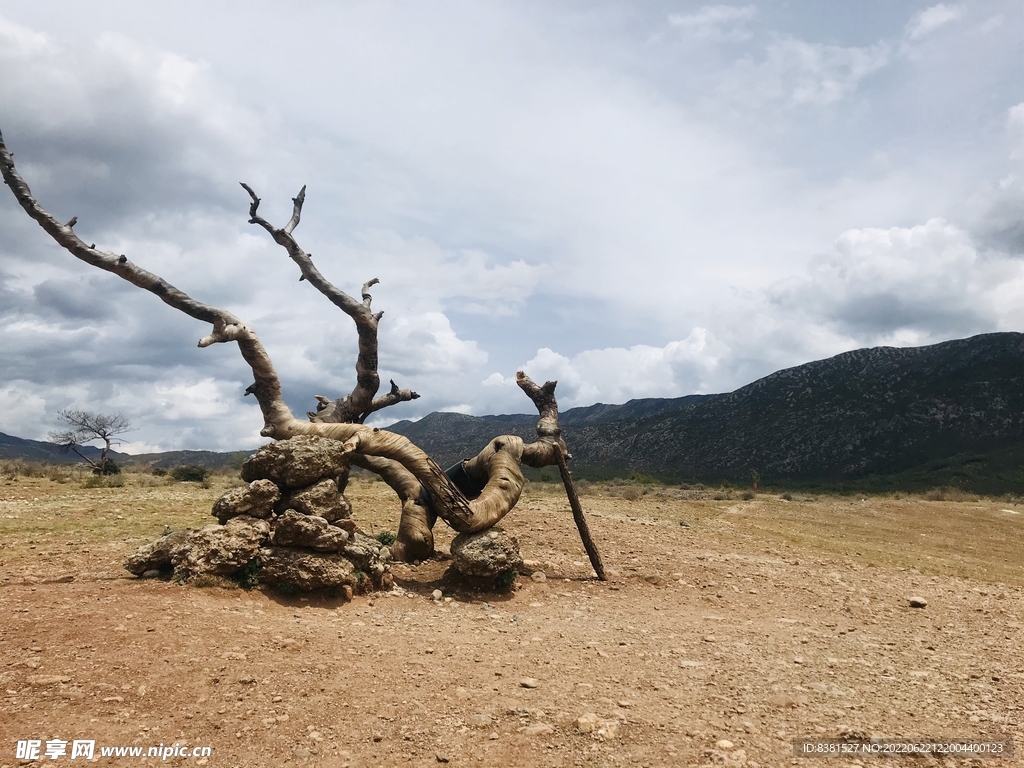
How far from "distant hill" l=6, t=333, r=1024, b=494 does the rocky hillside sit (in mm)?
154

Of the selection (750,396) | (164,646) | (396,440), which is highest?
(750,396)

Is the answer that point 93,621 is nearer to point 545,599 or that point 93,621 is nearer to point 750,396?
point 545,599

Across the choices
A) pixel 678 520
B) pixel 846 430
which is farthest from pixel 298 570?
pixel 846 430

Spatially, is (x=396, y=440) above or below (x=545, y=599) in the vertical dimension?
above

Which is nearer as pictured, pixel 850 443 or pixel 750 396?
pixel 850 443

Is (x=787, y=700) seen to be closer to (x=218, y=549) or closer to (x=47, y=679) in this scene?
(x=47, y=679)

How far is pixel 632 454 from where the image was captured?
77812 millimetres

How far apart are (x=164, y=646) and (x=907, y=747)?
6160 millimetres

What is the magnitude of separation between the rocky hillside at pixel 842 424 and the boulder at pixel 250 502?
59.6 m

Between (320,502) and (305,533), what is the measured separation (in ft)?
2.06

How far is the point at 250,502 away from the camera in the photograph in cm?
815

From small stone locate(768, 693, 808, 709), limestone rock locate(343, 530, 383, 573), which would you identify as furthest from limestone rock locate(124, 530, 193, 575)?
small stone locate(768, 693, 808, 709)

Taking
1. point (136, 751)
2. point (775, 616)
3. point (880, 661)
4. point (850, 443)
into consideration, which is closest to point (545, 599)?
point (775, 616)

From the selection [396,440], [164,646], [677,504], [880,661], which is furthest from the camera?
[677,504]
